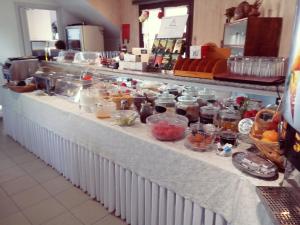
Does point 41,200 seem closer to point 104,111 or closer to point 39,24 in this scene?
point 104,111

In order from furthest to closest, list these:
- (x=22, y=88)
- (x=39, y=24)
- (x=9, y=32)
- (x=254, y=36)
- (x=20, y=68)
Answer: (x=39, y=24) → (x=9, y=32) → (x=20, y=68) → (x=22, y=88) → (x=254, y=36)

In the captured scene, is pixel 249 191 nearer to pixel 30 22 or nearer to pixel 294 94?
pixel 294 94

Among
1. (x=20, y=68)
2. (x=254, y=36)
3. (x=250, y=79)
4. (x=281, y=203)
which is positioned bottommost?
(x=281, y=203)

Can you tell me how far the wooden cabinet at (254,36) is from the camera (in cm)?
191

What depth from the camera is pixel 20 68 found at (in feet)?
10.4

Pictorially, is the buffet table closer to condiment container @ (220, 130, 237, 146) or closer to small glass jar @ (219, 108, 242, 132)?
condiment container @ (220, 130, 237, 146)

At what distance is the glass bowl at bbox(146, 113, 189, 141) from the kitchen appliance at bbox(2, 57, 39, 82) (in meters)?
2.37

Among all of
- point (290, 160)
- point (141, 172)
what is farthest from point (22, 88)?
point (290, 160)

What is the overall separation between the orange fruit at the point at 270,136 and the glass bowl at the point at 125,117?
89 cm

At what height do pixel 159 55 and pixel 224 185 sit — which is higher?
pixel 159 55

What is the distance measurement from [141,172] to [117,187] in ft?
1.26

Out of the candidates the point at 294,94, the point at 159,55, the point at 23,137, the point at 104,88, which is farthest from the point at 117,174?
the point at 23,137

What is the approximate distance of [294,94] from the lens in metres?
0.80

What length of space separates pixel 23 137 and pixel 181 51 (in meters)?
2.42
